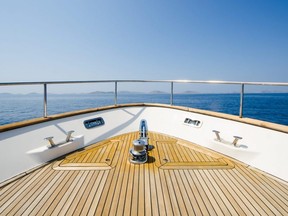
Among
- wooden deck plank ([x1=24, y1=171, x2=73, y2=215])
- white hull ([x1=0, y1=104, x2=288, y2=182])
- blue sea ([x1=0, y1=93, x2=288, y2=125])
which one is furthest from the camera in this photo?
blue sea ([x1=0, y1=93, x2=288, y2=125])

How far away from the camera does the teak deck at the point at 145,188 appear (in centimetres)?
139

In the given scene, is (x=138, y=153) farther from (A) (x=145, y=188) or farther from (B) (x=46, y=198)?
(B) (x=46, y=198)

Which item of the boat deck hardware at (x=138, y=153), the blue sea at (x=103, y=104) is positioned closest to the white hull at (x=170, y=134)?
the boat deck hardware at (x=138, y=153)

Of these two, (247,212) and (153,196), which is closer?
(247,212)

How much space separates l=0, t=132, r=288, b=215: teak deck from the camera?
139 cm

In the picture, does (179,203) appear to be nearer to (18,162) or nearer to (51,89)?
(18,162)

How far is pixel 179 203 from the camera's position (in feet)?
4.80

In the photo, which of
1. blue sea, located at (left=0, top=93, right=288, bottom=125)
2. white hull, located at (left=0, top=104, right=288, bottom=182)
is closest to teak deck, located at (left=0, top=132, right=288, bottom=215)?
white hull, located at (left=0, top=104, right=288, bottom=182)

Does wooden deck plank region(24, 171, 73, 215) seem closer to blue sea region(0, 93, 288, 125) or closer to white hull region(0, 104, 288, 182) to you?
white hull region(0, 104, 288, 182)

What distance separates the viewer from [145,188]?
1.68 metres

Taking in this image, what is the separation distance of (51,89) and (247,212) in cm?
282

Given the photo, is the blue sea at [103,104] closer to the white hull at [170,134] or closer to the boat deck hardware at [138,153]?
the white hull at [170,134]

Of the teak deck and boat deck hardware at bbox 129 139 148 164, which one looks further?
boat deck hardware at bbox 129 139 148 164

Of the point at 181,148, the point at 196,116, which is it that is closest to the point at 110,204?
the point at 181,148
